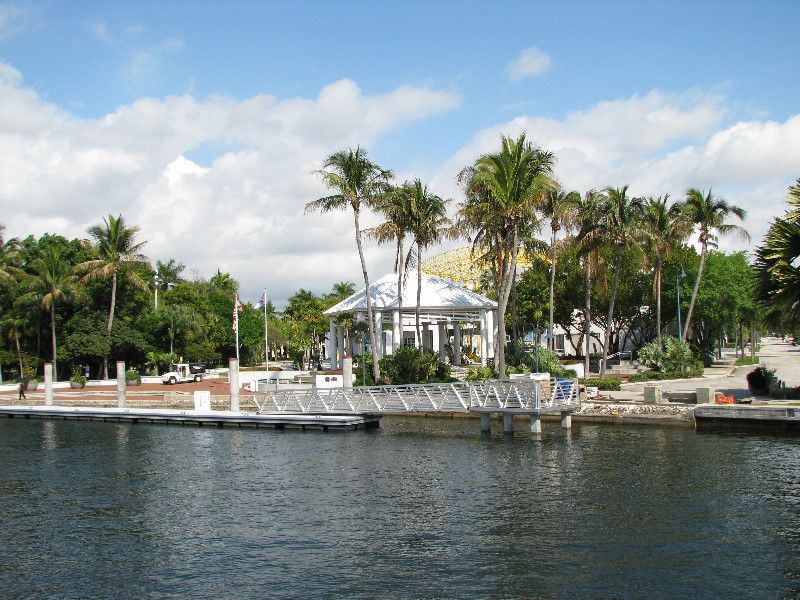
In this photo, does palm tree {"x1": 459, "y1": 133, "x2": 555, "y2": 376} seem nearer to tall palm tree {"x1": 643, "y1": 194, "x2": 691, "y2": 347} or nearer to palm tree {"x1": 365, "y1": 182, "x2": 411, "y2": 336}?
palm tree {"x1": 365, "y1": 182, "x2": 411, "y2": 336}

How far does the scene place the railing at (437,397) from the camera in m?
30.3

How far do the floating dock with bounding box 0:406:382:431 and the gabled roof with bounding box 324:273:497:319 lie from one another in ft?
55.2

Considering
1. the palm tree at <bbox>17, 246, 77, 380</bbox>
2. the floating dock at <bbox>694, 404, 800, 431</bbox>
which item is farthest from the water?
the palm tree at <bbox>17, 246, 77, 380</bbox>

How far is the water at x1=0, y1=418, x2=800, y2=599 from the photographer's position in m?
13.4

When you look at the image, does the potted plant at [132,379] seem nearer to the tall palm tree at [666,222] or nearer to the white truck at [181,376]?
the white truck at [181,376]

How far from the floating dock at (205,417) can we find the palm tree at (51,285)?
16.6 meters

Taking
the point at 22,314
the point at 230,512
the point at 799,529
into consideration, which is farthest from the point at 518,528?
the point at 22,314

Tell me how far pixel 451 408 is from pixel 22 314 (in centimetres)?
4932

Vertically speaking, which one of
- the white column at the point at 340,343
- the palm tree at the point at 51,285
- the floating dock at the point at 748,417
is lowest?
the floating dock at the point at 748,417

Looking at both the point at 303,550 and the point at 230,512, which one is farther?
the point at 230,512

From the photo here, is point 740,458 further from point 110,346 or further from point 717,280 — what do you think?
point 110,346

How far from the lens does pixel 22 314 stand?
6525cm

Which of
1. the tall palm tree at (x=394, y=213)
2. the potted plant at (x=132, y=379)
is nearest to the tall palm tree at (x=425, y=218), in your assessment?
the tall palm tree at (x=394, y=213)

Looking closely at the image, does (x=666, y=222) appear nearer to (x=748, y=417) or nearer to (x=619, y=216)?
(x=619, y=216)
